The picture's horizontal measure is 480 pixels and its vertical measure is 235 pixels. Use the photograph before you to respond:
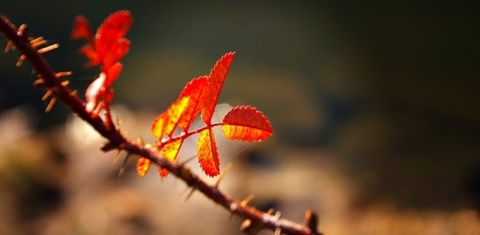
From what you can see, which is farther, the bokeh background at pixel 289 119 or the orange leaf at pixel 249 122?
the bokeh background at pixel 289 119

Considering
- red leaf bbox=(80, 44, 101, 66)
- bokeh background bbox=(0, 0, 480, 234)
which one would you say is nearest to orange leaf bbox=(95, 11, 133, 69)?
red leaf bbox=(80, 44, 101, 66)

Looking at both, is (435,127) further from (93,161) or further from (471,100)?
(93,161)

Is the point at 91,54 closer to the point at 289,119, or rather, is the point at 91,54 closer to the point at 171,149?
the point at 171,149

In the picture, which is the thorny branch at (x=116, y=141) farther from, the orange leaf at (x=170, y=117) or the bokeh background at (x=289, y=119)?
the bokeh background at (x=289, y=119)

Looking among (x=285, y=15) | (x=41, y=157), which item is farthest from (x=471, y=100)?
(x=41, y=157)

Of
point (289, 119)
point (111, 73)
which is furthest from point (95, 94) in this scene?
point (289, 119)

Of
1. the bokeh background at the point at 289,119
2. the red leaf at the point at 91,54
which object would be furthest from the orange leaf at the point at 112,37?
the bokeh background at the point at 289,119
